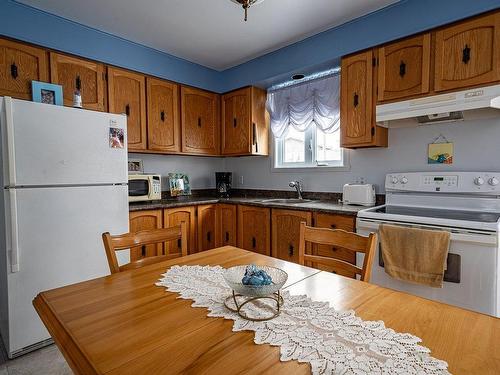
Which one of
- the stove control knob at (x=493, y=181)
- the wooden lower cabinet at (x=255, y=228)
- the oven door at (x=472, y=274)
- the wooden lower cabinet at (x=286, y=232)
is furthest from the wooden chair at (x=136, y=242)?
the stove control knob at (x=493, y=181)

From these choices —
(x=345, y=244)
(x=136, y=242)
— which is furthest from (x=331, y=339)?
(x=136, y=242)

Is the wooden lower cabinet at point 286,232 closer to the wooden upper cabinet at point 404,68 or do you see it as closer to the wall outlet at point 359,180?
the wall outlet at point 359,180

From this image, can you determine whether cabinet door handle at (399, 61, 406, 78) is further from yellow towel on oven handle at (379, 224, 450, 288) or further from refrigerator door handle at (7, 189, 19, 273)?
refrigerator door handle at (7, 189, 19, 273)

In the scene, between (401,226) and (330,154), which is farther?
(330,154)

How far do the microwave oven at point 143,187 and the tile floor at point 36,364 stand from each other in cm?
131

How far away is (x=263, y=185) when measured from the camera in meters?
3.55

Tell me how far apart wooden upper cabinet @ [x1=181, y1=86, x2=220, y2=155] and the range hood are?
197 centimetres

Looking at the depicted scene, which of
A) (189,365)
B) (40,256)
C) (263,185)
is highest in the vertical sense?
(263,185)

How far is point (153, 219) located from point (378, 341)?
2309 mm

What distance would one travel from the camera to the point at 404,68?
2141 millimetres

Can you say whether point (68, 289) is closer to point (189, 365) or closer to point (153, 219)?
point (189, 365)

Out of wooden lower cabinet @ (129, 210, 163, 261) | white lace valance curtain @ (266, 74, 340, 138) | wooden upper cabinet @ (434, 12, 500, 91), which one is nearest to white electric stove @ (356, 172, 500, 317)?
wooden upper cabinet @ (434, 12, 500, 91)

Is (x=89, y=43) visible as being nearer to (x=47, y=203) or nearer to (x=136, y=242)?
(x=47, y=203)

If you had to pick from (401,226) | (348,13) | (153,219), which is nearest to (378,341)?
(401,226)
